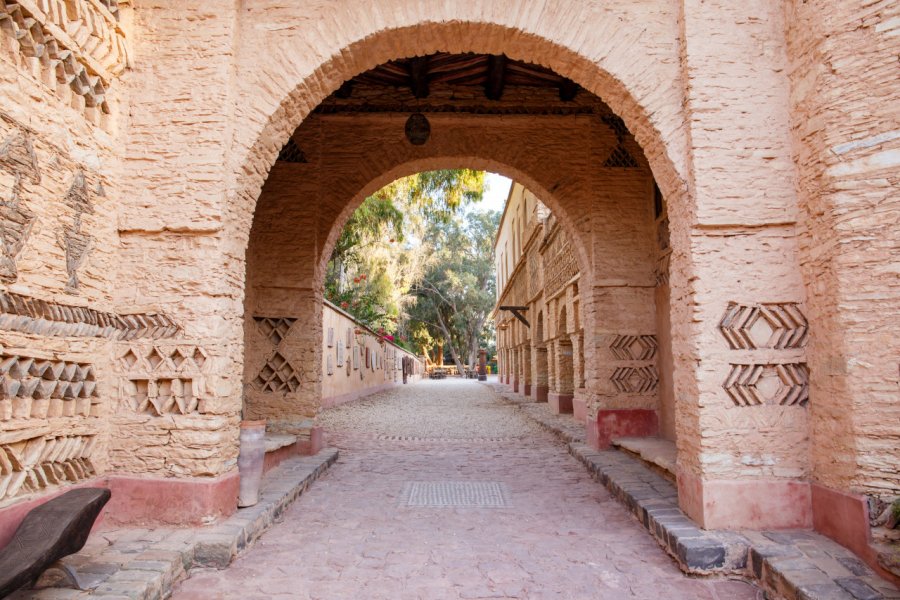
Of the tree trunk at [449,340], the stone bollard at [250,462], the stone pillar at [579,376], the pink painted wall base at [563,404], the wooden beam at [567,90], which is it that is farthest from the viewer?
the tree trunk at [449,340]

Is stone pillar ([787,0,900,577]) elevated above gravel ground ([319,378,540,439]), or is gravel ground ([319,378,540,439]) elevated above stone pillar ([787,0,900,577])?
stone pillar ([787,0,900,577])

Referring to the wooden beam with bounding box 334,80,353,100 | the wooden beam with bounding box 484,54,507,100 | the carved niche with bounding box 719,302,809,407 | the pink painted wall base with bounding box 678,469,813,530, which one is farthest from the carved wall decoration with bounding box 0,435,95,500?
the wooden beam with bounding box 484,54,507,100

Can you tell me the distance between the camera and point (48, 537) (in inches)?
112

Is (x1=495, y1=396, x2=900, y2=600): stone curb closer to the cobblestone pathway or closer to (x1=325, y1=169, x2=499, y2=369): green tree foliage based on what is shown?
the cobblestone pathway

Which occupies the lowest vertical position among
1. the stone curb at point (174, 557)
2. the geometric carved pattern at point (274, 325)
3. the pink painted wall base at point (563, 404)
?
the stone curb at point (174, 557)

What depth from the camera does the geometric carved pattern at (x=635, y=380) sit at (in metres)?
7.26

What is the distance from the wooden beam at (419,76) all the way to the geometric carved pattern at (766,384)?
503 cm

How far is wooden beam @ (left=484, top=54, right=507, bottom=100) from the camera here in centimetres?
688

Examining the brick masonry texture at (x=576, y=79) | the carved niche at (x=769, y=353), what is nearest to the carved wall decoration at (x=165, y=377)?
the brick masonry texture at (x=576, y=79)

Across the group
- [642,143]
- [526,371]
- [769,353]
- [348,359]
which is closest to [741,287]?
[769,353]

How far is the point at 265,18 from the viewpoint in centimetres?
449

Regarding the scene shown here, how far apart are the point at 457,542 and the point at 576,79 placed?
149 inches

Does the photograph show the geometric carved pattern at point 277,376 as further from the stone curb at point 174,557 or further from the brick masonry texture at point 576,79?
the brick masonry texture at point 576,79

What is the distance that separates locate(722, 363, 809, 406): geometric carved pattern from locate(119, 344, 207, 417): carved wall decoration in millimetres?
3721
